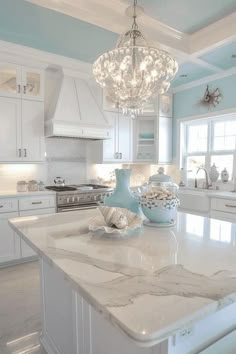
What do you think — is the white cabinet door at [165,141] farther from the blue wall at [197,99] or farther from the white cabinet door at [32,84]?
the white cabinet door at [32,84]

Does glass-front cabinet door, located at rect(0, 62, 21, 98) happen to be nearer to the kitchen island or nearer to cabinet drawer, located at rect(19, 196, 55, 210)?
cabinet drawer, located at rect(19, 196, 55, 210)

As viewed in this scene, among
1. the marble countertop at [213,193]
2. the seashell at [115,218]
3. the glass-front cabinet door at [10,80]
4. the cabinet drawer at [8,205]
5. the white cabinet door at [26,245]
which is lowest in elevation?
the white cabinet door at [26,245]

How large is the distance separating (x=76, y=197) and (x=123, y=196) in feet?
6.20

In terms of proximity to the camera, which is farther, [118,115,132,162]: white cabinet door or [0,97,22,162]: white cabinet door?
[118,115,132,162]: white cabinet door

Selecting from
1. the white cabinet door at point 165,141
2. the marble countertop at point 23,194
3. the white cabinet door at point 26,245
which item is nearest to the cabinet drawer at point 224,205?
the white cabinet door at point 165,141

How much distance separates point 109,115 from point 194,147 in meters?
1.69

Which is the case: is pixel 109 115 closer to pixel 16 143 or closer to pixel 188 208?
pixel 16 143

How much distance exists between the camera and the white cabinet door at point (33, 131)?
3.37 metres

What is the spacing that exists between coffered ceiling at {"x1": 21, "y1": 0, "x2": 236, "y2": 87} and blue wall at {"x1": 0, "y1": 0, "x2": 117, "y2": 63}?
0.23 metres

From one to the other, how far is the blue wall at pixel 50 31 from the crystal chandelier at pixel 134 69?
730 mm

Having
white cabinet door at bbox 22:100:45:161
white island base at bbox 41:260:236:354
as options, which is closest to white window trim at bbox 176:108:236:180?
white cabinet door at bbox 22:100:45:161

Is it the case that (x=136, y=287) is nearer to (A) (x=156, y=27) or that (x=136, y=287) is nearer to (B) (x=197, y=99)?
(A) (x=156, y=27)

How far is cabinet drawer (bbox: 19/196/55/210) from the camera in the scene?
318 centimetres

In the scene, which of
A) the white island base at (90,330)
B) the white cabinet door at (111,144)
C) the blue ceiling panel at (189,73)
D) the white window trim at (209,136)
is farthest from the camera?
the white cabinet door at (111,144)
